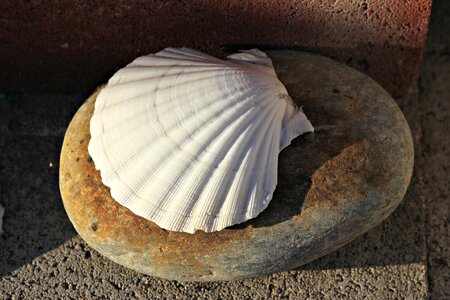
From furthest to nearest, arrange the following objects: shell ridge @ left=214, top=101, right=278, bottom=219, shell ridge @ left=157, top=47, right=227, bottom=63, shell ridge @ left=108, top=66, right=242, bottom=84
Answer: shell ridge @ left=157, top=47, right=227, bottom=63
shell ridge @ left=108, top=66, right=242, bottom=84
shell ridge @ left=214, top=101, right=278, bottom=219

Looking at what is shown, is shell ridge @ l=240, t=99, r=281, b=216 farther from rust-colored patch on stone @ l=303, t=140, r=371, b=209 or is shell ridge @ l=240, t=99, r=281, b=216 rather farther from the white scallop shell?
rust-colored patch on stone @ l=303, t=140, r=371, b=209

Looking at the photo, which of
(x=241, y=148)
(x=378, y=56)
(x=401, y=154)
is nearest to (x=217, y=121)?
(x=241, y=148)

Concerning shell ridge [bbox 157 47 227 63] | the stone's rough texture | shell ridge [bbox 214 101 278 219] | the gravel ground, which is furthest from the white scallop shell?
the gravel ground

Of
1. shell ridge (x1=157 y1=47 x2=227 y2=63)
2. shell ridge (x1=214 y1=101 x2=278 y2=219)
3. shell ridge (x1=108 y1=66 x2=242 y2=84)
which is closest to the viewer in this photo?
shell ridge (x1=214 y1=101 x2=278 y2=219)

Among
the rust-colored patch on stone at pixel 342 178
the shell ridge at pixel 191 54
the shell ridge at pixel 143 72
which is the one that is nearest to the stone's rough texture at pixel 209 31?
the shell ridge at pixel 191 54

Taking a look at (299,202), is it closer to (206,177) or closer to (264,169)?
(264,169)

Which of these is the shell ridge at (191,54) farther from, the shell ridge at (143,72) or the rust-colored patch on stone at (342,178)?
the rust-colored patch on stone at (342,178)

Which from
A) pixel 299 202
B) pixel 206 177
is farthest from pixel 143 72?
pixel 299 202
